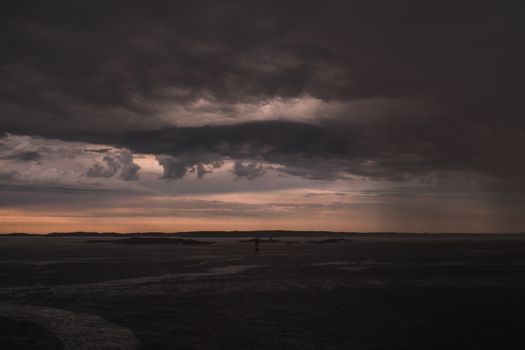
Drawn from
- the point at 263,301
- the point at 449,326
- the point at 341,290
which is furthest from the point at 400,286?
the point at 449,326

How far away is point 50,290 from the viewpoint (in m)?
46.6

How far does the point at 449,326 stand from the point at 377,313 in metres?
5.36

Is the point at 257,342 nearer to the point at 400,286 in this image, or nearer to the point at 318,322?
the point at 318,322

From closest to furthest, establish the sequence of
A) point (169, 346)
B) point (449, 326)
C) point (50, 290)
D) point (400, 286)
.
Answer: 1. point (169, 346)
2. point (449, 326)
3. point (50, 290)
4. point (400, 286)

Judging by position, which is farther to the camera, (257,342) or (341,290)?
(341,290)

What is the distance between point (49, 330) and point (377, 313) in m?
20.6

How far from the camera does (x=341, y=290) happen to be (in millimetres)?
47094

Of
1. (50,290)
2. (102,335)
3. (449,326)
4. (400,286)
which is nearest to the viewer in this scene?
(102,335)

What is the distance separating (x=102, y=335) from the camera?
27.5 metres

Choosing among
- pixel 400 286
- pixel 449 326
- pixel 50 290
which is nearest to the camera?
pixel 449 326

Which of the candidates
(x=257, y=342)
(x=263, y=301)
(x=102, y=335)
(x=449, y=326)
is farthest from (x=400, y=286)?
(x=102, y=335)

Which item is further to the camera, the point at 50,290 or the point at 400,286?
the point at 400,286

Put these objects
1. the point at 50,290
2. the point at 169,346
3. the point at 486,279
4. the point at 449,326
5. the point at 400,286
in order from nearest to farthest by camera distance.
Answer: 1. the point at 169,346
2. the point at 449,326
3. the point at 50,290
4. the point at 400,286
5. the point at 486,279

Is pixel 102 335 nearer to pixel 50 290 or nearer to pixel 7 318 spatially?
pixel 7 318
